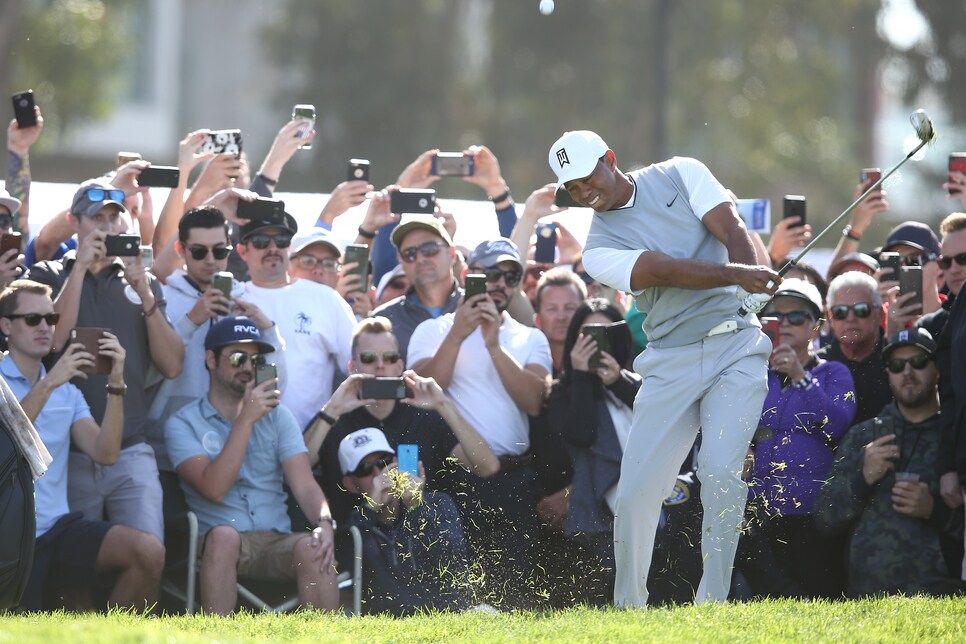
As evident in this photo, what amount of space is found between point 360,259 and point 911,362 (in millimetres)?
3731

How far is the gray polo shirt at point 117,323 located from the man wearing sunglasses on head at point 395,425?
1.04 metres

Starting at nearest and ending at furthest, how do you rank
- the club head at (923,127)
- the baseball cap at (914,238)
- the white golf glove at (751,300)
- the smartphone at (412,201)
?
the white golf glove at (751,300) < the club head at (923,127) < the baseball cap at (914,238) < the smartphone at (412,201)

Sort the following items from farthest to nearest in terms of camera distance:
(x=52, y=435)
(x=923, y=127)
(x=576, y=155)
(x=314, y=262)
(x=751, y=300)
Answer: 1. (x=314, y=262)
2. (x=52, y=435)
3. (x=923, y=127)
4. (x=576, y=155)
5. (x=751, y=300)

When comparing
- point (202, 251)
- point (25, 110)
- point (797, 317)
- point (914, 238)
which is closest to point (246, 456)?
point (202, 251)

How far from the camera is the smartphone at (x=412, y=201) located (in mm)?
11484

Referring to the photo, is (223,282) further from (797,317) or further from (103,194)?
(797,317)

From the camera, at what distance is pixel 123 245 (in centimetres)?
973

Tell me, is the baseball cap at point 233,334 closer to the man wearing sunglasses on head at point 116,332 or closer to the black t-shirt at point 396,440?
the man wearing sunglasses on head at point 116,332

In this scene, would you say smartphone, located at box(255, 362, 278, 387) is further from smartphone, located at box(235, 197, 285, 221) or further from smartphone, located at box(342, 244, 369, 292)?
smartphone, located at box(342, 244, 369, 292)

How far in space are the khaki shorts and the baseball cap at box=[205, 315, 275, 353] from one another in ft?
3.75

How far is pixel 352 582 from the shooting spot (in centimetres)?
966

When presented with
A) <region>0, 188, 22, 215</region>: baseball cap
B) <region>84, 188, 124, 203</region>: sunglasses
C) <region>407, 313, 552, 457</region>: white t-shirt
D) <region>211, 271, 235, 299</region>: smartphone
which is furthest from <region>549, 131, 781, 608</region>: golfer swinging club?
<region>0, 188, 22, 215</region>: baseball cap

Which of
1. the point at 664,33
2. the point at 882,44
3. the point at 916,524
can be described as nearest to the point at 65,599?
the point at 916,524

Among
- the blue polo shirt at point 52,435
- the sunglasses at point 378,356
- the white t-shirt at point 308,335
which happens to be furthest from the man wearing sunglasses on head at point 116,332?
the sunglasses at point 378,356
